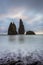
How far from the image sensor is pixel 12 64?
9836 mm

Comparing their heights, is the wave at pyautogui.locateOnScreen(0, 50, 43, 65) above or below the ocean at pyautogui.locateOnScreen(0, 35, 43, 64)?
above

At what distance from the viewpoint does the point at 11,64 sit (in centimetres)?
988

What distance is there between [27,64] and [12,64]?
65.9 inches

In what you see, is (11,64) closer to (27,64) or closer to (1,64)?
(1,64)

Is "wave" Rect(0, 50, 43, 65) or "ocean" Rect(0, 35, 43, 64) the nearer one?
"wave" Rect(0, 50, 43, 65)

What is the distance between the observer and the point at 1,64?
1012 centimetres

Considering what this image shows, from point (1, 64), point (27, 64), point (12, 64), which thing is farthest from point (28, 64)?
point (1, 64)

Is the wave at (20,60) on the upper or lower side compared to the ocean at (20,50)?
upper

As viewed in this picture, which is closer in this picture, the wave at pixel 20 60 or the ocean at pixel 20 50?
the wave at pixel 20 60

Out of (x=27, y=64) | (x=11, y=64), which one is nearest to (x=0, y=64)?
(x=11, y=64)

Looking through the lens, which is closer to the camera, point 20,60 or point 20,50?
point 20,60

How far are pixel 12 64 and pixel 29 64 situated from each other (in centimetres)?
189

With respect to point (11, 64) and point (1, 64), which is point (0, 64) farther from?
point (11, 64)

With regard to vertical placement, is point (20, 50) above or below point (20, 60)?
below
